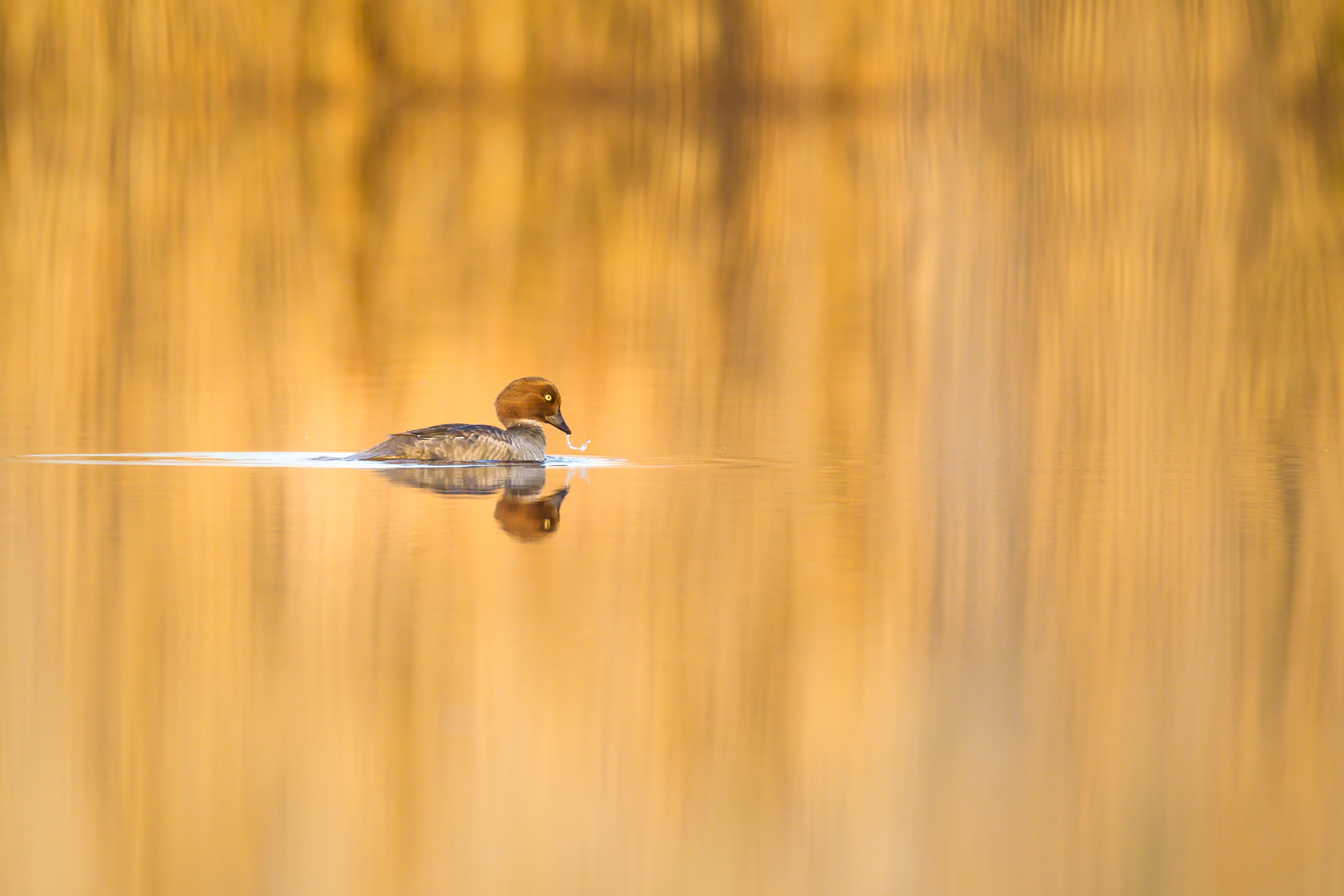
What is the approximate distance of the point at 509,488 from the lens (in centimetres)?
662

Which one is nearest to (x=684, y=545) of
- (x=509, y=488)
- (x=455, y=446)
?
(x=509, y=488)

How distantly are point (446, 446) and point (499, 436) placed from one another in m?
0.20

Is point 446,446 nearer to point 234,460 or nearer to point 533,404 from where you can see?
point 533,404

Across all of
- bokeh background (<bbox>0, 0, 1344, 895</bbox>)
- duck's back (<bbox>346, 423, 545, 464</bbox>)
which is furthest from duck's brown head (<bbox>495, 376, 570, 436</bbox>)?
bokeh background (<bbox>0, 0, 1344, 895</bbox>)

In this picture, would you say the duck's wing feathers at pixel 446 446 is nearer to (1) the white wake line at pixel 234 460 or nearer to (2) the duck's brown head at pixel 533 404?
(1) the white wake line at pixel 234 460

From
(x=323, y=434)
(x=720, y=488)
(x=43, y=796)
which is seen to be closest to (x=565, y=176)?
(x=323, y=434)

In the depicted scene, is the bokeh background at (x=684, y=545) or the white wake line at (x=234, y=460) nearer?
the bokeh background at (x=684, y=545)

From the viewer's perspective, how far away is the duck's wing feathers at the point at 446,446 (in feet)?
22.7

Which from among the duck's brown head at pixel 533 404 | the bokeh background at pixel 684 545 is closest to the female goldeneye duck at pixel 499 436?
the duck's brown head at pixel 533 404

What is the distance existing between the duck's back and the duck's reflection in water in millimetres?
40

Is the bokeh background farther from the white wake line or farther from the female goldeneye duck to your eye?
the female goldeneye duck

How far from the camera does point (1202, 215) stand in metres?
15.5

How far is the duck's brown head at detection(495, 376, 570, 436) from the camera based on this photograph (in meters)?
7.38

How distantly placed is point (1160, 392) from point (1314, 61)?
72.1ft
